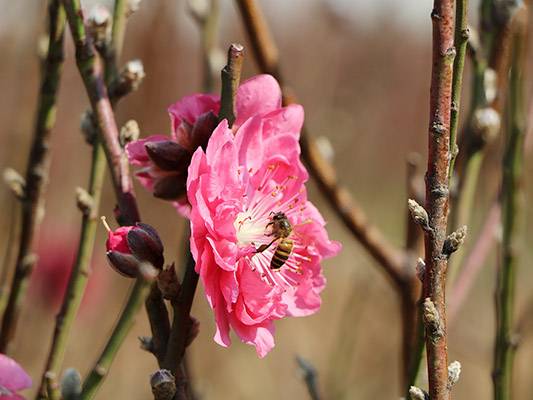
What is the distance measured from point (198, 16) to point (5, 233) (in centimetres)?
98

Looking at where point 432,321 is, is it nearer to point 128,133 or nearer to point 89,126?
point 128,133

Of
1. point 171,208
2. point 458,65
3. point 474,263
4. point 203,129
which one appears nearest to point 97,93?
point 203,129

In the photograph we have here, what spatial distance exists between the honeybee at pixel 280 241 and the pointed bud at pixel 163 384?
0.64 ft

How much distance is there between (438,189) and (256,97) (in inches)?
8.3

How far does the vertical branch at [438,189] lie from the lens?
0.63 m

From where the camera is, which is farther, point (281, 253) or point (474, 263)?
point (474, 263)

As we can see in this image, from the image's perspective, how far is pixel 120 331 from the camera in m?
0.63

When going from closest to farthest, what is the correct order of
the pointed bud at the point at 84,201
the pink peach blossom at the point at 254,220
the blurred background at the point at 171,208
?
the pink peach blossom at the point at 254,220 < the pointed bud at the point at 84,201 < the blurred background at the point at 171,208

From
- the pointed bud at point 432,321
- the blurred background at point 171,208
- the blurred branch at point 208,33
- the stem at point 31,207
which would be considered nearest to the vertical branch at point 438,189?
the pointed bud at point 432,321

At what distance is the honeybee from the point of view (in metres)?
0.80

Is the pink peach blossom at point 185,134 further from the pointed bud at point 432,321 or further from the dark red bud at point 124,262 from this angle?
the pointed bud at point 432,321

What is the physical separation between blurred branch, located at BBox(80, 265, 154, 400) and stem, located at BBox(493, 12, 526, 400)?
55 centimetres

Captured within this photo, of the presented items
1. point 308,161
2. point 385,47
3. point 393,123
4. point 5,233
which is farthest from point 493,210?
point 393,123

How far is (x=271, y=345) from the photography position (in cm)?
75
